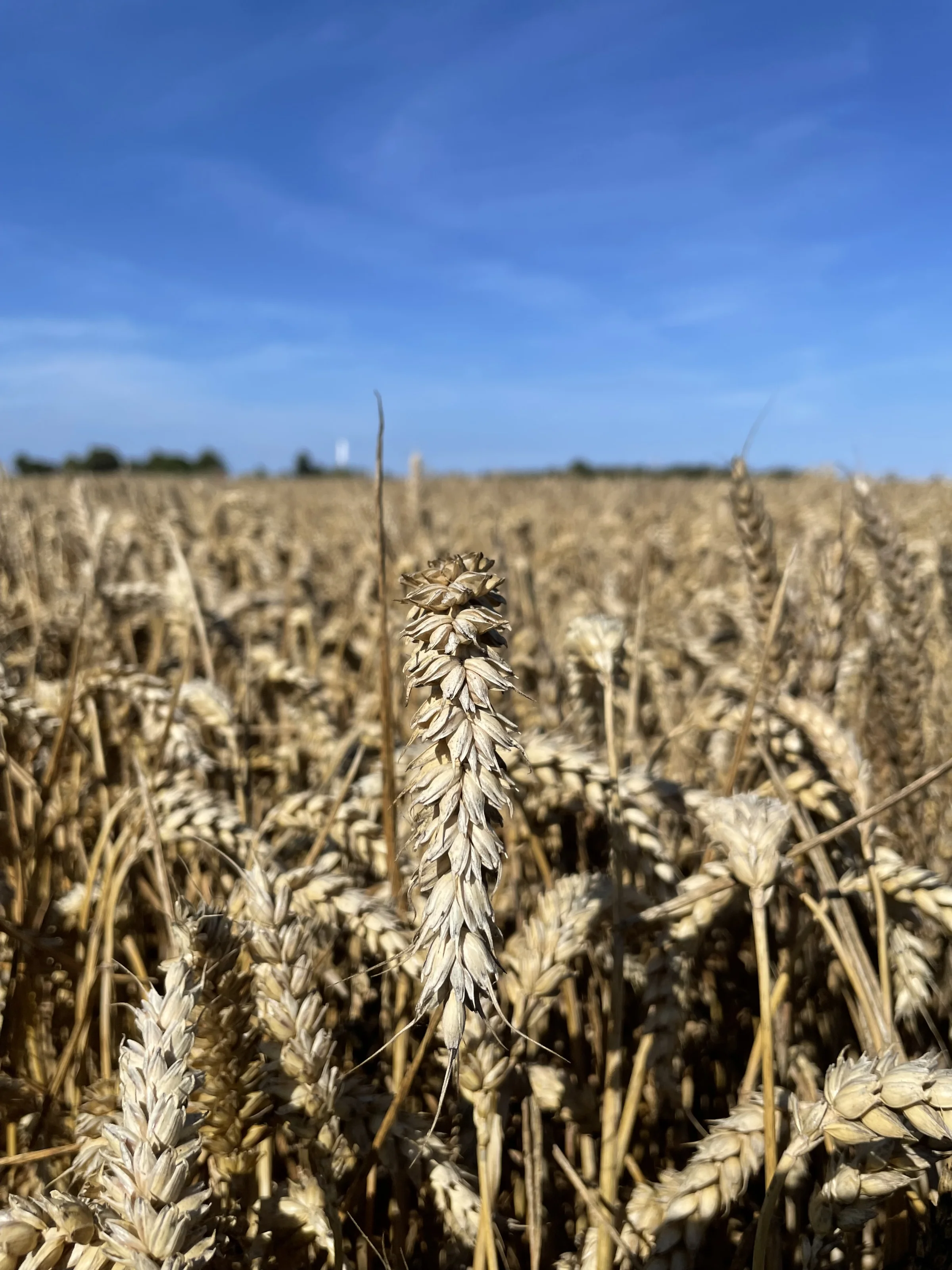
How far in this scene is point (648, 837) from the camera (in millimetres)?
1279

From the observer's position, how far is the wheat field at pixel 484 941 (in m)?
0.65

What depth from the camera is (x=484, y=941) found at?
0.58 metres

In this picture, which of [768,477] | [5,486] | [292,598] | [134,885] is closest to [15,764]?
[134,885]

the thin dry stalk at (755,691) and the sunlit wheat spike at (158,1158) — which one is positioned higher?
the thin dry stalk at (755,691)

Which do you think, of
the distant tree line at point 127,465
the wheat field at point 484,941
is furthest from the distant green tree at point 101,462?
the wheat field at point 484,941

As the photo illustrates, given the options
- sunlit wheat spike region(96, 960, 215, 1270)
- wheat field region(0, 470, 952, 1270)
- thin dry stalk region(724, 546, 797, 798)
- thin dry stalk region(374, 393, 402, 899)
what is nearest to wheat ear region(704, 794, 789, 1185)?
wheat field region(0, 470, 952, 1270)

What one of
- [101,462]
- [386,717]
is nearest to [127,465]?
[386,717]

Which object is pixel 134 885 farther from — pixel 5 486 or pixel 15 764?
pixel 5 486

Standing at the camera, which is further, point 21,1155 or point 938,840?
point 938,840

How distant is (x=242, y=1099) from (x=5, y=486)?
3833 millimetres

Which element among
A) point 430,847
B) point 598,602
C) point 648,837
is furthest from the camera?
point 598,602

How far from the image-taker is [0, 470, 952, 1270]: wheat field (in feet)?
2.15

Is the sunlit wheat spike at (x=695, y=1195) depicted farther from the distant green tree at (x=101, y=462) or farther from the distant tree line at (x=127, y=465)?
the distant green tree at (x=101, y=462)

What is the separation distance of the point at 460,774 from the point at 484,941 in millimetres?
121
